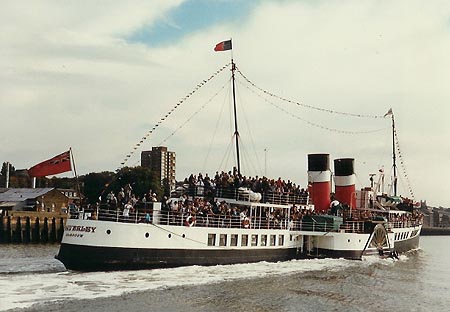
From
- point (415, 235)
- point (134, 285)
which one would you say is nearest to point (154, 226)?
point (134, 285)

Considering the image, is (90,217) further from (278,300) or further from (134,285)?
(278,300)

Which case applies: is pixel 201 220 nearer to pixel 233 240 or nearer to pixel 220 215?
pixel 220 215

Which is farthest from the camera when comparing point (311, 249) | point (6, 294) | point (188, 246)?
point (311, 249)

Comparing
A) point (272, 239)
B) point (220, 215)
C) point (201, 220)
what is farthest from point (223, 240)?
point (272, 239)

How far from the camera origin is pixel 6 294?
70.2 ft

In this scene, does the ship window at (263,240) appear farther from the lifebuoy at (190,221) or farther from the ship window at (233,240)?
the lifebuoy at (190,221)

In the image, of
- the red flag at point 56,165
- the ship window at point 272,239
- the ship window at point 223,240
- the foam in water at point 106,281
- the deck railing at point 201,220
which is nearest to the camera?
the foam in water at point 106,281

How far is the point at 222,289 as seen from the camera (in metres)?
25.3

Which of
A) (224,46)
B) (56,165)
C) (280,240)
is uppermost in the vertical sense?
(224,46)

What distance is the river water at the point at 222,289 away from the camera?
2147 centimetres

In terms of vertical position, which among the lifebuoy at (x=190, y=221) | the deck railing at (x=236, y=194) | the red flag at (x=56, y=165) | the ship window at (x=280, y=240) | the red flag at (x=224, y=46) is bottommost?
the ship window at (x=280, y=240)

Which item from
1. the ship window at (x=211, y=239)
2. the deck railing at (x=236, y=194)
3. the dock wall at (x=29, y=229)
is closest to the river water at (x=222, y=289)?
the ship window at (x=211, y=239)

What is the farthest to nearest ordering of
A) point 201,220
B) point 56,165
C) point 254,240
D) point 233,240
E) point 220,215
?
point 254,240, point 233,240, point 220,215, point 201,220, point 56,165

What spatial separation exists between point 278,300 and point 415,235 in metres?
34.7
